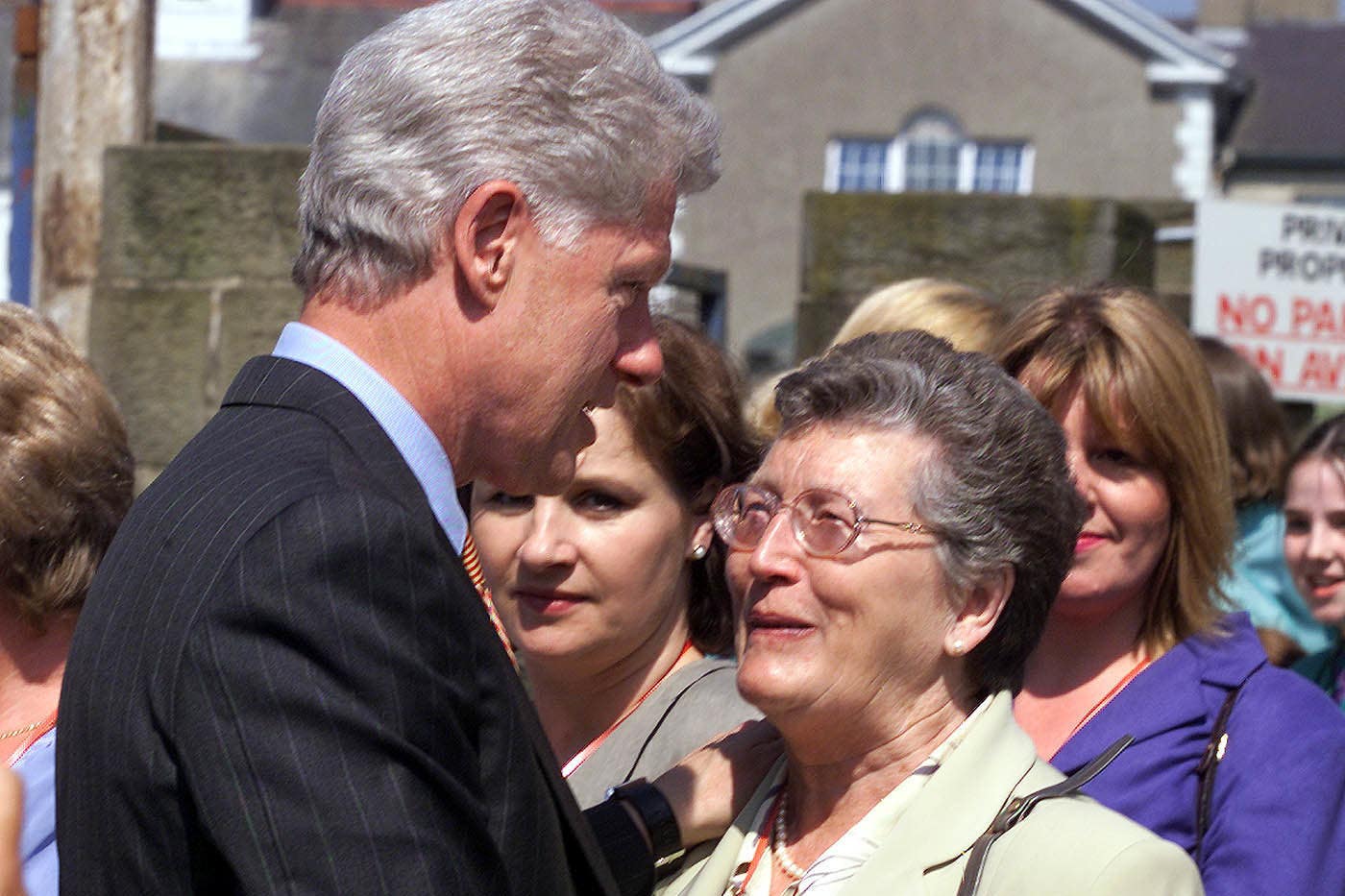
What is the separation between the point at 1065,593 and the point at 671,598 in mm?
667

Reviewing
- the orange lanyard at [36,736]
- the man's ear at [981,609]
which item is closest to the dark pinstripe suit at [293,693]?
the man's ear at [981,609]

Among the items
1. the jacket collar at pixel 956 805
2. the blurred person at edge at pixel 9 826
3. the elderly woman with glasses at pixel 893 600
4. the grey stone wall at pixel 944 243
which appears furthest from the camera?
the grey stone wall at pixel 944 243

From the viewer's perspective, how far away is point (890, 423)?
2.40 metres

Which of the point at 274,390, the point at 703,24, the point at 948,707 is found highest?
the point at 703,24

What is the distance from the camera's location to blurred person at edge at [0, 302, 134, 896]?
8.79 ft

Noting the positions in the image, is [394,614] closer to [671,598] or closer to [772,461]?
[772,461]

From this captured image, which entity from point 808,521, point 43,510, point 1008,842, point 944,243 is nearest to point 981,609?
point 808,521

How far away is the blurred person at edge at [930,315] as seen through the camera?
3.75 meters

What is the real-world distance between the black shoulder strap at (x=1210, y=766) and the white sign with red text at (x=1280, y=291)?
3111mm

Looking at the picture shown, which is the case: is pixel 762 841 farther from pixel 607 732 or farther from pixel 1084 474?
pixel 1084 474

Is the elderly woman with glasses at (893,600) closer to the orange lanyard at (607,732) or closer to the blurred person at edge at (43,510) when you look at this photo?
the orange lanyard at (607,732)

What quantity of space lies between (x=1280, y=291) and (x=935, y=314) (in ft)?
8.61

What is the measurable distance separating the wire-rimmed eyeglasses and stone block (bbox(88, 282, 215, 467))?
3026mm

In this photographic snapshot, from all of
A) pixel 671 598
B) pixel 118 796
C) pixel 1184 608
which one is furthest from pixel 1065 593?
pixel 118 796
